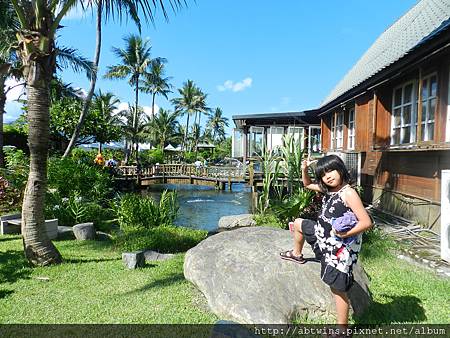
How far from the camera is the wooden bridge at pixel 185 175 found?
24.2 m

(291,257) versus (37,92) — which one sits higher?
(37,92)

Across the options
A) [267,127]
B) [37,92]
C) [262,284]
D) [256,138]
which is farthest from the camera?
[256,138]

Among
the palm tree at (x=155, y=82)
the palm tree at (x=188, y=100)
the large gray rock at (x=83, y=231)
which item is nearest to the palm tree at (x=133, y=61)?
the palm tree at (x=155, y=82)

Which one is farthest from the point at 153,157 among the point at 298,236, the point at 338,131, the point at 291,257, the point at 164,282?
the point at 298,236

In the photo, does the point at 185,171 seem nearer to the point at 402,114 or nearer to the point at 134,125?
the point at 134,125

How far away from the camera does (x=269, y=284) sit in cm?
325

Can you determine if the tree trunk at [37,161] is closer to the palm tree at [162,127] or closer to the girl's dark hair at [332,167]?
the girl's dark hair at [332,167]

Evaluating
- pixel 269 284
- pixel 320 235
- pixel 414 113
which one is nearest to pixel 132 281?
pixel 269 284

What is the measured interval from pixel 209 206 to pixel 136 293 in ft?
43.5

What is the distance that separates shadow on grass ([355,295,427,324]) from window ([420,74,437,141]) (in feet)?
15.5

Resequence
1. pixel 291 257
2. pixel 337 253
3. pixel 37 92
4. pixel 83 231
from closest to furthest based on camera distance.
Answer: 1. pixel 337 253
2. pixel 291 257
3. pixel 37 92
4. pixel 83 231

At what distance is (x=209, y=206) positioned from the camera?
17125 millimetres

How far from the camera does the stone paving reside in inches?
184

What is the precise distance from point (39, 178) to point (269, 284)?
11.4 feet
